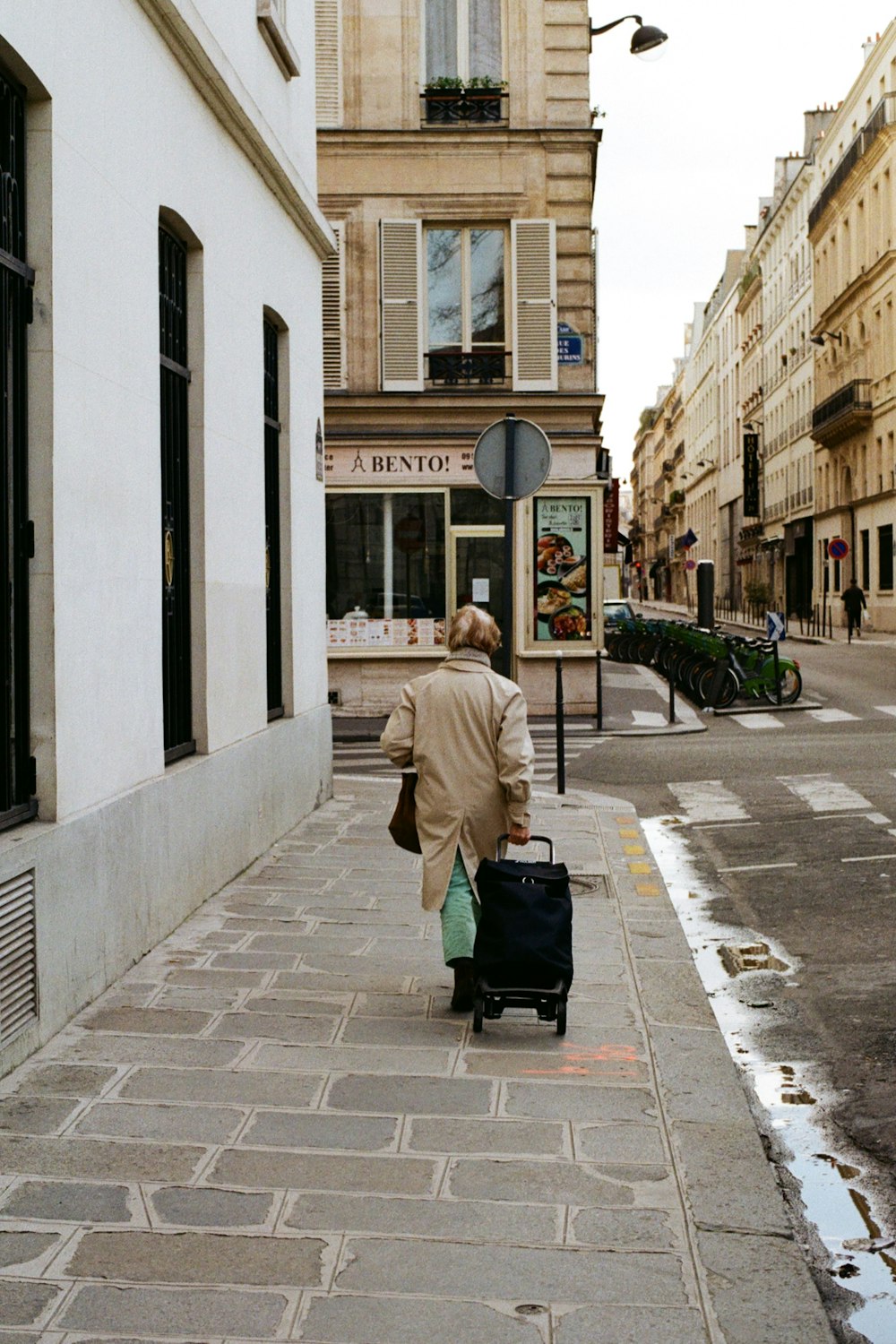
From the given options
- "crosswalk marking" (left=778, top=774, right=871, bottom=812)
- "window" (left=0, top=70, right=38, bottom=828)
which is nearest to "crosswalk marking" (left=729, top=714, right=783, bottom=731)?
"crosswalk marking" (left=778, top=774, right=871, bottom=812)

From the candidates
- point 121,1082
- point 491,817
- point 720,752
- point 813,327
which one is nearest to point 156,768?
point 491,817

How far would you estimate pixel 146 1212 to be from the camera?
Answer: 165 inches

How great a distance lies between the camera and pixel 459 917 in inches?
247

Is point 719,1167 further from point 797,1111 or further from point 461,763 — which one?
point 461,763

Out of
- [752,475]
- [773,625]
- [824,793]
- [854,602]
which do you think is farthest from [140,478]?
[752,475]

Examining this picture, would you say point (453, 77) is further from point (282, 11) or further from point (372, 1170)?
point (372, 1170)

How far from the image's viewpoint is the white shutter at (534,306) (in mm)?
21734

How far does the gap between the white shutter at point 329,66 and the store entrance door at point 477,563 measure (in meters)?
5.74

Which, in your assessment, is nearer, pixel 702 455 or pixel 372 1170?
pixel 372 1170

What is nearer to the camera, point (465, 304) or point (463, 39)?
point (463, 39)

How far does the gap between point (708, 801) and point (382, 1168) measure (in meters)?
9.28

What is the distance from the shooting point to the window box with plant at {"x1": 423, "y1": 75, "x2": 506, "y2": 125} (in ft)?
71.8

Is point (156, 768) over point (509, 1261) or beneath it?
over

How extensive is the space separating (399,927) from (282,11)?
23.2 ft
